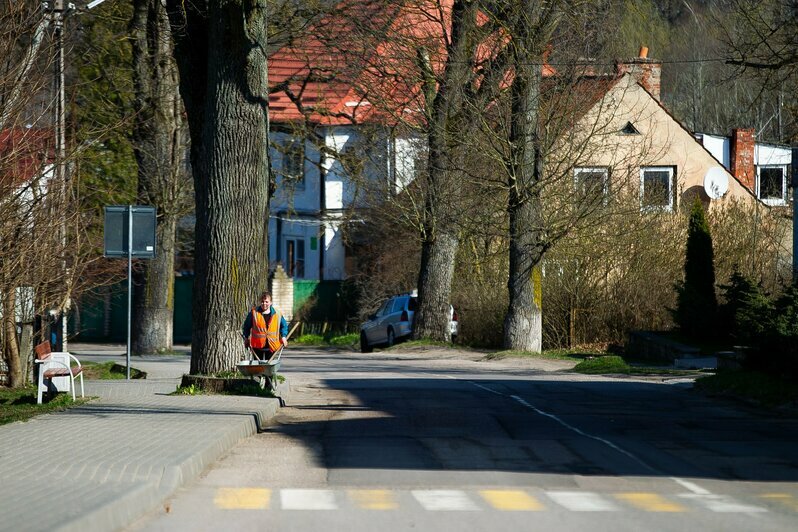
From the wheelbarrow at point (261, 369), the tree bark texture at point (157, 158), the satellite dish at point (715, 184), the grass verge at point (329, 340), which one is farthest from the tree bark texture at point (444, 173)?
the wheelbarrow at point (261, 369)

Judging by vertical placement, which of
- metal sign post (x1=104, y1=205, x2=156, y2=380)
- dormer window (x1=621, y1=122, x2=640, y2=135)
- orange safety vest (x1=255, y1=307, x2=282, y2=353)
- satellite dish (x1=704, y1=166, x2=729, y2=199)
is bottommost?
orange safety vest (x1=255, y1=307, x2=282, y2=353)

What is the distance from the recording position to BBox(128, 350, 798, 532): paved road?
8.09 meters

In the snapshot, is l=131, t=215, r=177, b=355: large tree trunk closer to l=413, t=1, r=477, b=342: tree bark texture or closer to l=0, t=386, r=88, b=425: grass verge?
l=413, t=1, r=477, b=342: tree bark texture

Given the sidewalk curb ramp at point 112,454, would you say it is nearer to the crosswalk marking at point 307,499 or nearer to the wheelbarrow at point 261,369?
the wheelbarrow at point 261,369

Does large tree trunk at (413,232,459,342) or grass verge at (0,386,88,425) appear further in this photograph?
large tree trunk at (413,232,459,342)

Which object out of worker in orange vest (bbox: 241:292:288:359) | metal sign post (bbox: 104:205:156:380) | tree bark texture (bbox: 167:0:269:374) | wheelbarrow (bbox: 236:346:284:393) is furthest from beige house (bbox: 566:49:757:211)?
wheelbarrow (bbox: 236:346:284:393)

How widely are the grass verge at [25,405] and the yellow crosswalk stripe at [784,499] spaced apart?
8321 mm

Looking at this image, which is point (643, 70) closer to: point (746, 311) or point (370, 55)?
point (370, 55)

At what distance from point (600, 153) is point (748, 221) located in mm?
5975

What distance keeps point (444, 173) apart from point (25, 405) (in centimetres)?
1749

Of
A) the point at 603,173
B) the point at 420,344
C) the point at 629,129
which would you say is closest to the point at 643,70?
the point at 629,129

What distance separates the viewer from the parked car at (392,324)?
34.0 meters

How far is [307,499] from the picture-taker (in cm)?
876

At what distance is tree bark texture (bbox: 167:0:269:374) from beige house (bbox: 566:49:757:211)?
40.3ft
